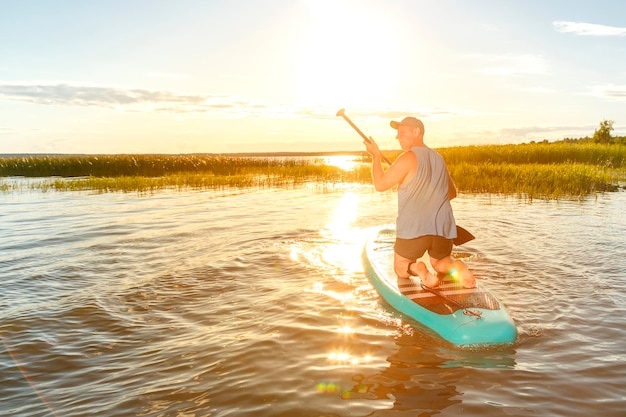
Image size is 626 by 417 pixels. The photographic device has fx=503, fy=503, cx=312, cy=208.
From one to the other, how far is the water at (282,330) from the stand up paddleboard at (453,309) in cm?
14

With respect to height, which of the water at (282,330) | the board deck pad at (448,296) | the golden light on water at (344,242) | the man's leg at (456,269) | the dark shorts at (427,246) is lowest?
the water at (282,330)

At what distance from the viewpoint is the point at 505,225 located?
1320 centimetres

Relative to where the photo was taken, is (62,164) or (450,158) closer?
(450,158)

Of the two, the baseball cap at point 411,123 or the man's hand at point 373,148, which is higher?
the baseball cap at point 411,123

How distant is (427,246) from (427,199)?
63cm

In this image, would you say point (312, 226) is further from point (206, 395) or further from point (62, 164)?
point (62, 164)

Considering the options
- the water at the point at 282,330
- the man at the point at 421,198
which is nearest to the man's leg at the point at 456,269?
the man at the point at 421,198

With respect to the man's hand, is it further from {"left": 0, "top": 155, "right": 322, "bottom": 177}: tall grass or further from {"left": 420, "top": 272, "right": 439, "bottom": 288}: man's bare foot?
{"left": 0, "top": 155, "right": 322, "bottom": 177}: tall grass

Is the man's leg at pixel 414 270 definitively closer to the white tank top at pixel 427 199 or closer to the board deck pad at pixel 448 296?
the board deck pad at pixel 448 296

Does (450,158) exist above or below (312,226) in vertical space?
above

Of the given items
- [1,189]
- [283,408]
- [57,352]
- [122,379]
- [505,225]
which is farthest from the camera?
[1,189]

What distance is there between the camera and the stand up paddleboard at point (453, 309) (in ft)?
18.0

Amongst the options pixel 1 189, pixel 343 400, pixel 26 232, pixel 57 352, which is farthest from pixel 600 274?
pixel 1 189

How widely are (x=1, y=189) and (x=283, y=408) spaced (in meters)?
27.6
